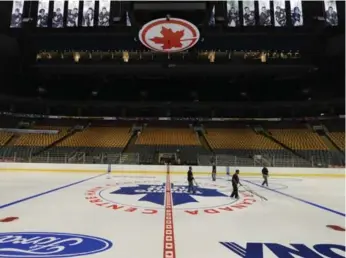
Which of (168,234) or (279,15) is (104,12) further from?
(168,234)

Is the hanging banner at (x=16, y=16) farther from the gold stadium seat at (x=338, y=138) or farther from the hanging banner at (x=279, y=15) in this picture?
the gold stadium seat at (x=338, y=138)

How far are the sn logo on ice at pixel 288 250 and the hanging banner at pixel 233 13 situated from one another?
15008 mm

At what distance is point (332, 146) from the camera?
60.1 ft

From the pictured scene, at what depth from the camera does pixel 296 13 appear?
57.0ft

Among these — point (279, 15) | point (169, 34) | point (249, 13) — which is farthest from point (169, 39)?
point (279, 15)

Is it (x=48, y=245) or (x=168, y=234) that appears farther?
(x=168, y=234)

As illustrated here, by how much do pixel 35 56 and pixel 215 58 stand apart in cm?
1142

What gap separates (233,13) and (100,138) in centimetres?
1121

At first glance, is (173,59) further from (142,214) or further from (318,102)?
(142,214)

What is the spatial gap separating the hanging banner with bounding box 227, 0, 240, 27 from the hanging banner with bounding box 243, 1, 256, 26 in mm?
436

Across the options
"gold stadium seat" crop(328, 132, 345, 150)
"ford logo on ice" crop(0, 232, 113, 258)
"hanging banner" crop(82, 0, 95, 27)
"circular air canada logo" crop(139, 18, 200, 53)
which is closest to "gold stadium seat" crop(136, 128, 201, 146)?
"hanging banner" crop(82, 0, 95, 27)

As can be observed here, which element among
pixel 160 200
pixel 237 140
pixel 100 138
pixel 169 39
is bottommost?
pixel 160 200

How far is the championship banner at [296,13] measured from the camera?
17.2 meters

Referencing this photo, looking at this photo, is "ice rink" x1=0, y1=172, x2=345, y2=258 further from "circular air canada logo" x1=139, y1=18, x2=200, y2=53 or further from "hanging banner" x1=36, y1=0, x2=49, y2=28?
"hanging banner" x1=36, y1=0, x2=49, y2=28
